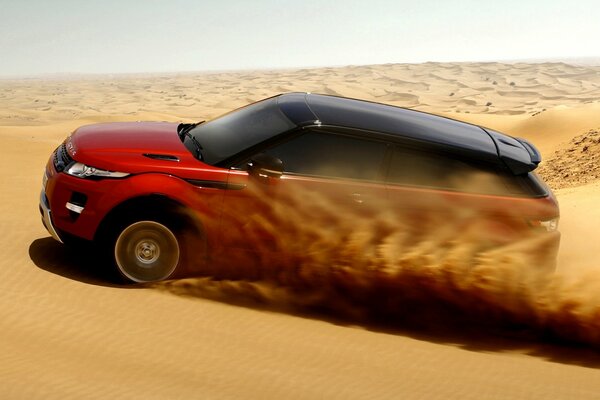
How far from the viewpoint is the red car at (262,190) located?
507 cm

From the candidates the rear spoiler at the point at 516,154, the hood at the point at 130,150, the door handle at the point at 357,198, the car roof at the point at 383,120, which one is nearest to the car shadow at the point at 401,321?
the hood at the point at 130,150

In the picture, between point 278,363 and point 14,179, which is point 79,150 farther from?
point 14,179

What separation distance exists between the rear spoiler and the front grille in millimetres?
3559

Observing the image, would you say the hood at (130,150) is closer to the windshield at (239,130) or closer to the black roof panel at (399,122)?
the windshield at (239,130)

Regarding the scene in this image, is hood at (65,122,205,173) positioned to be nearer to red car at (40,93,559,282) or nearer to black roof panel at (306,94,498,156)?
red car at (40,93,559,282)

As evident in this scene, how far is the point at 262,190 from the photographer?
512 centimetres

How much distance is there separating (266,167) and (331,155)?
1.84ft

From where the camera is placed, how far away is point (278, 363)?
406cm

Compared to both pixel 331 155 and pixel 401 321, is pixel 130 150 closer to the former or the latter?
pixel 331 155

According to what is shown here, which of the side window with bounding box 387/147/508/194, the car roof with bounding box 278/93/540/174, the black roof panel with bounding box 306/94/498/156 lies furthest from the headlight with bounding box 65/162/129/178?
the side window with bounding box 387/147/508/194

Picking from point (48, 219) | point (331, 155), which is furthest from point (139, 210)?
point (331, 155)

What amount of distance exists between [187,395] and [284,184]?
2.06 meters

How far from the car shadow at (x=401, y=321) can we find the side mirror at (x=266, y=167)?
0.88 metres

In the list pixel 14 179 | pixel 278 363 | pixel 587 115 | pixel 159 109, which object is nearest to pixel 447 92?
pixel 159 109
